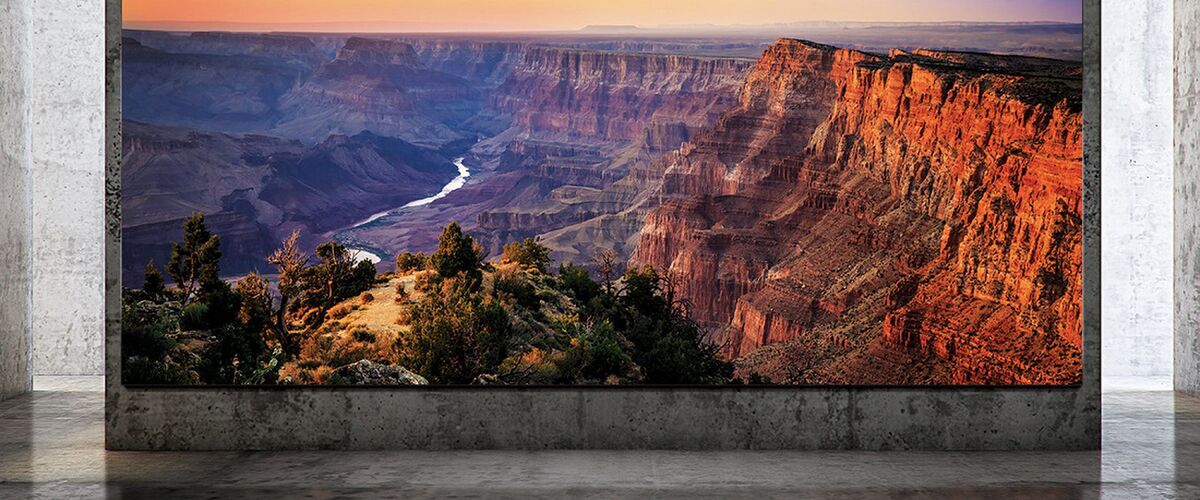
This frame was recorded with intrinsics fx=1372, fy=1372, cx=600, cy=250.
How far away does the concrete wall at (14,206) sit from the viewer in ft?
34.3

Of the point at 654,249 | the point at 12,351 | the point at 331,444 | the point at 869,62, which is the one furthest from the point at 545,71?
the point at 12,351

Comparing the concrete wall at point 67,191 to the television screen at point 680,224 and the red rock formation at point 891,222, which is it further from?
the red rock formation at point 891,222

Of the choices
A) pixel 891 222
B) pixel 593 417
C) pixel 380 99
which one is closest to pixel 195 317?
pixel 380 99

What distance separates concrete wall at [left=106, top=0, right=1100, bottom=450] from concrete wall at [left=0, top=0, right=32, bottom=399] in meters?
3.00

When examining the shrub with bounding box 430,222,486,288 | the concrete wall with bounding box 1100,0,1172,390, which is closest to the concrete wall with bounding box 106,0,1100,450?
the shrub with bounding box 430,222,486,288

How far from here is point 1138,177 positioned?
1198 centimetres

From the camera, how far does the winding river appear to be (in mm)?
8047

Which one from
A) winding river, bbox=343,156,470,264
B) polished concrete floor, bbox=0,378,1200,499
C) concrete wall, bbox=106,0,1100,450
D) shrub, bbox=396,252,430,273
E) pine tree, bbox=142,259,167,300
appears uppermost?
winding river, bbox=343,156,470,264

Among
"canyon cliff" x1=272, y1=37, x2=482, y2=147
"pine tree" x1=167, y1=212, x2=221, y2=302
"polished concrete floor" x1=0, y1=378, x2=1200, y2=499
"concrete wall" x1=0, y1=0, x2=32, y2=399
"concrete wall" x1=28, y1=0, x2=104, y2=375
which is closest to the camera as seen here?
"polished concrete floor" x1=0, y1=378, x2=1200, y2=499

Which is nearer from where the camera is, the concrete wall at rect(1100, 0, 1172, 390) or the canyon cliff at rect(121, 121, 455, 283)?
the canyon cliff at rect(121, 121, 455, 283)

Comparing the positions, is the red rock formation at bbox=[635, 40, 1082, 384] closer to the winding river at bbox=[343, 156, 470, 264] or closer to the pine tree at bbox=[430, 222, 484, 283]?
the pine tree at bbox=[430, 222, 484, 283]

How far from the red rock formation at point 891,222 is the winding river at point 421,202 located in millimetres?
1291

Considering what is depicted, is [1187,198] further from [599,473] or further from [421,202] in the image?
[421,202]

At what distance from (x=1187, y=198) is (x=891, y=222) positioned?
423 centimetres
